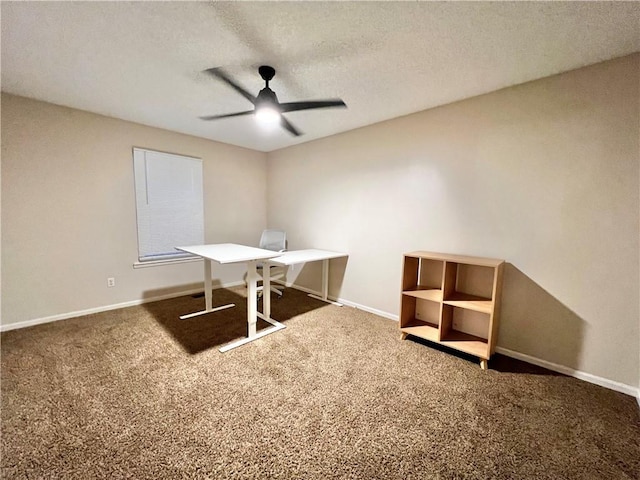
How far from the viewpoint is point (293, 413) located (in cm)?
158

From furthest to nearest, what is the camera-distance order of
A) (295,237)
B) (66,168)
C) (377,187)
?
(295,237)
(377,187)
(66,168)

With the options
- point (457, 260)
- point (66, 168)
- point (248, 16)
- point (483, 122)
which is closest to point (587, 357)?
point (457, 260)

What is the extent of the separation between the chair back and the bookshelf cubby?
184cm

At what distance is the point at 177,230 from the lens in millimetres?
3703

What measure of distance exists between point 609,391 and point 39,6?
14.3ft

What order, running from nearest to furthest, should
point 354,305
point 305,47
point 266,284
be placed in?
point 305,47
point 266,284
point 354,305

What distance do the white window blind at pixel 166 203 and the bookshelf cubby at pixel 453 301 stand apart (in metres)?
3.10

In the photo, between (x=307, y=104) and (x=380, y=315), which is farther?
(x=380, y=315)

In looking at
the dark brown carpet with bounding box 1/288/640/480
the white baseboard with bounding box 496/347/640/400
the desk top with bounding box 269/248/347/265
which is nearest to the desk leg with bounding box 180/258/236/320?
the dark brown carpet with bounding box 1/288/640/480

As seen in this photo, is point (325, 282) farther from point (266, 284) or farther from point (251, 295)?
point (251, 295)

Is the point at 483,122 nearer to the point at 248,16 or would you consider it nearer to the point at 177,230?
the point at 248,16

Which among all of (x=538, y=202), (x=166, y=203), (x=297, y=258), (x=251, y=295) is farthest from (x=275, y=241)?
(x=538, y=202)

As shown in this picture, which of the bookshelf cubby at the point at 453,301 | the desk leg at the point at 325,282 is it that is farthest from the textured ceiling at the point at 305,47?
the desk leg at the point at 325,282

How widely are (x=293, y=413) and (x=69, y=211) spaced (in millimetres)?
3216
